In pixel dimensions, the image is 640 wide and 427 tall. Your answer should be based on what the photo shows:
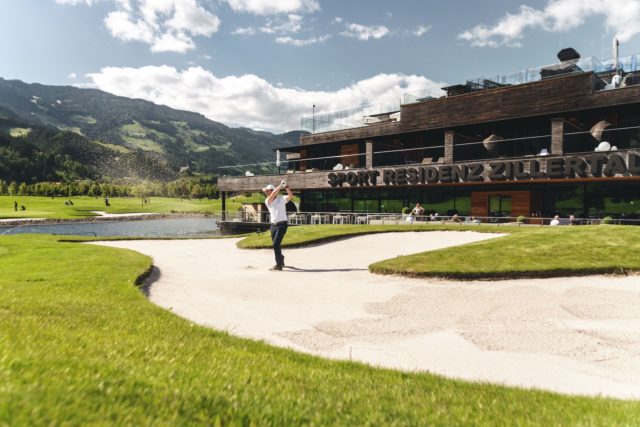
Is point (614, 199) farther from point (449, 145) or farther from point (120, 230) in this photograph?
point (120, 230)

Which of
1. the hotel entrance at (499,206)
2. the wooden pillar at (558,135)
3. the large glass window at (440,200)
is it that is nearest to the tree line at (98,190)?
the large glass window at (440,200)

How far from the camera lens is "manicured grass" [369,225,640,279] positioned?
35.4 feet

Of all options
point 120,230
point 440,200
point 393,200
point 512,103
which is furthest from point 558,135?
point 120,230

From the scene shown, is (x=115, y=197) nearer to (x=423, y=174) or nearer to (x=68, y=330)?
(x=423, y=174)

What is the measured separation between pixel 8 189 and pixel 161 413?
166764 millimetres

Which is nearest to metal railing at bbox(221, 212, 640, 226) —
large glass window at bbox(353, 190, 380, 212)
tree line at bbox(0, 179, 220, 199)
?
large glass window at bbox(353, 190, 380, 212)

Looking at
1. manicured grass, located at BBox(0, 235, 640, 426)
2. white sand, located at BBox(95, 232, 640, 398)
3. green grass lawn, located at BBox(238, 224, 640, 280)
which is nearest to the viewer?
manicured grass, located at BBox(0, 235, 640, 426)

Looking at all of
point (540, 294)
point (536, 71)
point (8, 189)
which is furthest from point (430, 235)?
point (8, 189)

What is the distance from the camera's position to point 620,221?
2412 centimetres

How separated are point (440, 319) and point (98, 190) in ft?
539

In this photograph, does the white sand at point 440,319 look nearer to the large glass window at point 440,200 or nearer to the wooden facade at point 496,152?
the wooden facade at point 496,152

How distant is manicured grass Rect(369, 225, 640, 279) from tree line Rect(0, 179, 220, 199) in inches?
5933

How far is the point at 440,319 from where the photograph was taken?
7398 mm

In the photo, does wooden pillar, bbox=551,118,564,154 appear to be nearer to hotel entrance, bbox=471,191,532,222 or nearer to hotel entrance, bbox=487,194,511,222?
hotel entrance, bbox=471,191,532,222
